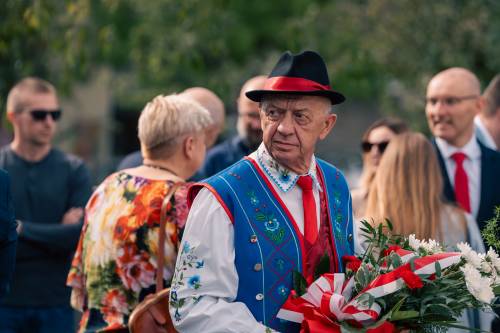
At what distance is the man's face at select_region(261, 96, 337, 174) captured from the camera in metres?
4.05

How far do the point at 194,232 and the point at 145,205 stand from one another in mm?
1259

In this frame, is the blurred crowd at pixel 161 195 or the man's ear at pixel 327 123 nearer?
the man's ear at pixel 327 123

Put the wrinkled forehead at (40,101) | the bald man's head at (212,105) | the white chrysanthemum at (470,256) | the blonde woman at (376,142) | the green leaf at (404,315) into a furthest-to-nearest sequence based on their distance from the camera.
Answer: the bald man's head at (212,105) → the wrinkled forehead at (40,101) → the blonde woman at (376,142) → the white chrysanthemum at (470,256) → the green leaf at (404,315)

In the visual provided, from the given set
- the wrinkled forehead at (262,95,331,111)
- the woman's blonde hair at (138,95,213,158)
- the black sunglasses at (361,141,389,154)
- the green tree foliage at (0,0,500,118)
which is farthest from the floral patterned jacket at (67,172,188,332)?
the green tree foliage at (0,0,500,118)

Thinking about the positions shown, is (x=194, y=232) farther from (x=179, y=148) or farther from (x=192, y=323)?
(x=179, y=148)

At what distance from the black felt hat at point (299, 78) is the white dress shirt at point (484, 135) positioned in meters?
3.58

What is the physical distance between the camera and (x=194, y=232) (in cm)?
385

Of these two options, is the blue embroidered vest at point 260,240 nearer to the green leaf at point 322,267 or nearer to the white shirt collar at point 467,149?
the green leaf at point 322,267

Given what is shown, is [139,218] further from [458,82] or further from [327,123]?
[458,82]

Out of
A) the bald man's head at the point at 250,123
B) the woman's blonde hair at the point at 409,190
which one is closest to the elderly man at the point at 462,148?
the woman's blonde hair at the point at 409,190

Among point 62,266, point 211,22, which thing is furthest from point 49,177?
point 211,22

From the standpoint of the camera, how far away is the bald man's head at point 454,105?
6816 millimetres

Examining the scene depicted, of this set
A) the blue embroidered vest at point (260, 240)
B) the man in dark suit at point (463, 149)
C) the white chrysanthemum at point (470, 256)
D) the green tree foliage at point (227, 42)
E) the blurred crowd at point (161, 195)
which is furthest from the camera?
the green tree foliage at point (227, 42)

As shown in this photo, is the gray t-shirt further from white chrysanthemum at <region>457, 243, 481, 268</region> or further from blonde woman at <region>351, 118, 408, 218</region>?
white chrysanthemum at <region>457, 243, 481, 268</region>
